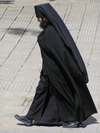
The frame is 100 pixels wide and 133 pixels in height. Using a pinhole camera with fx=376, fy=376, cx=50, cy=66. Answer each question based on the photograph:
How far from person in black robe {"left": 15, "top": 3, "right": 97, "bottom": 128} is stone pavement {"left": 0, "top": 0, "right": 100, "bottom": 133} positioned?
0.57 ft

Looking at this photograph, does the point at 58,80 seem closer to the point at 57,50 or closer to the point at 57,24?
the point at 57,50

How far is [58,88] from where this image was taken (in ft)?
17.0

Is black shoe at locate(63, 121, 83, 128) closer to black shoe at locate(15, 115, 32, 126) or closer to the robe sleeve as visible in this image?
black shoe at locate(15, 115, 32, 126)

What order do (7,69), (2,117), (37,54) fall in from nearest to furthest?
Answer: 1. (2,117)
2. (7,69)
3. (37,54)

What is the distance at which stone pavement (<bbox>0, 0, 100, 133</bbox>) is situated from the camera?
18.8ft

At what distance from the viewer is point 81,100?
17.0 ft

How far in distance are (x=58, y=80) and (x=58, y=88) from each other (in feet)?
0.37

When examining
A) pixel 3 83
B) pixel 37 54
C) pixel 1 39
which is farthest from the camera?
pixel 1 39

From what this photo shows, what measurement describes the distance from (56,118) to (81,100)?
43cm

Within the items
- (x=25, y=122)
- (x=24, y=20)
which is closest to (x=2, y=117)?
(x=25, y=122)

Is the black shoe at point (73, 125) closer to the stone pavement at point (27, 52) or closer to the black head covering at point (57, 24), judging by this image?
the stone pavement at point (27, 52)

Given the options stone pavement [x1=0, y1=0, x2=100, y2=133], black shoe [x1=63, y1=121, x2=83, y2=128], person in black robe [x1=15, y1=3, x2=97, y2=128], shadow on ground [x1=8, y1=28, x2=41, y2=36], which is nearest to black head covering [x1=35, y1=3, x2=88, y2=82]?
person in black robe [x1=15, y1=3, x2=97, y2=128]

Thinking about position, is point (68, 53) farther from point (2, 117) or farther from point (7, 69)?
point (7, 69)

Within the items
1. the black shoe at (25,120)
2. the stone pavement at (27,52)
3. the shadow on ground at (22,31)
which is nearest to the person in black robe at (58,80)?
the black shoe at (25,120)
